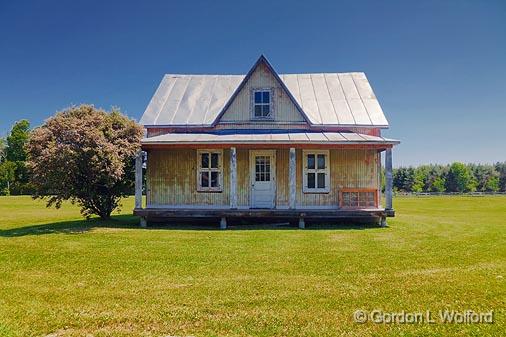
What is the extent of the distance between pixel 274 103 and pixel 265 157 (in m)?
2.58

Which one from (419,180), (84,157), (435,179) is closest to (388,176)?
(84,157)

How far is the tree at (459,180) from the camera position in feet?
251

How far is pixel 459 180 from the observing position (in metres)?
76.8

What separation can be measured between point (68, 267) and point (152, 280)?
2.29 m

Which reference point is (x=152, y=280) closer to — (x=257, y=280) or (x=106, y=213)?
(x=257, y=280)

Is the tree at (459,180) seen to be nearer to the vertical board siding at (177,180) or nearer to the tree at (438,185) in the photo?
the tree at (438,185)

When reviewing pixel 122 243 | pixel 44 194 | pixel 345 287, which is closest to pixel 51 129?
pixel 44 194

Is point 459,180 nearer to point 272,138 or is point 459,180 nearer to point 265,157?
point 265,157

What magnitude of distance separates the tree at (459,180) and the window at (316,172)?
2798 inches

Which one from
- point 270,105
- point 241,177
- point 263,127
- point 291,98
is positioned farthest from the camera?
point 270,105

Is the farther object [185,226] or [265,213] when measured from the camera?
[185,226]

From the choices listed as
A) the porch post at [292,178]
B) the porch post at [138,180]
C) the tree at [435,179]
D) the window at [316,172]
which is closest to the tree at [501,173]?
the tree at [435,179]

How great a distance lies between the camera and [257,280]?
23.4 feet

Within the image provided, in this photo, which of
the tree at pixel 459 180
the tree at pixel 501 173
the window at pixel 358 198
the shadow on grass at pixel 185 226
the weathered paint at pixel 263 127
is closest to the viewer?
the shadow on grass at pixel 185 226
